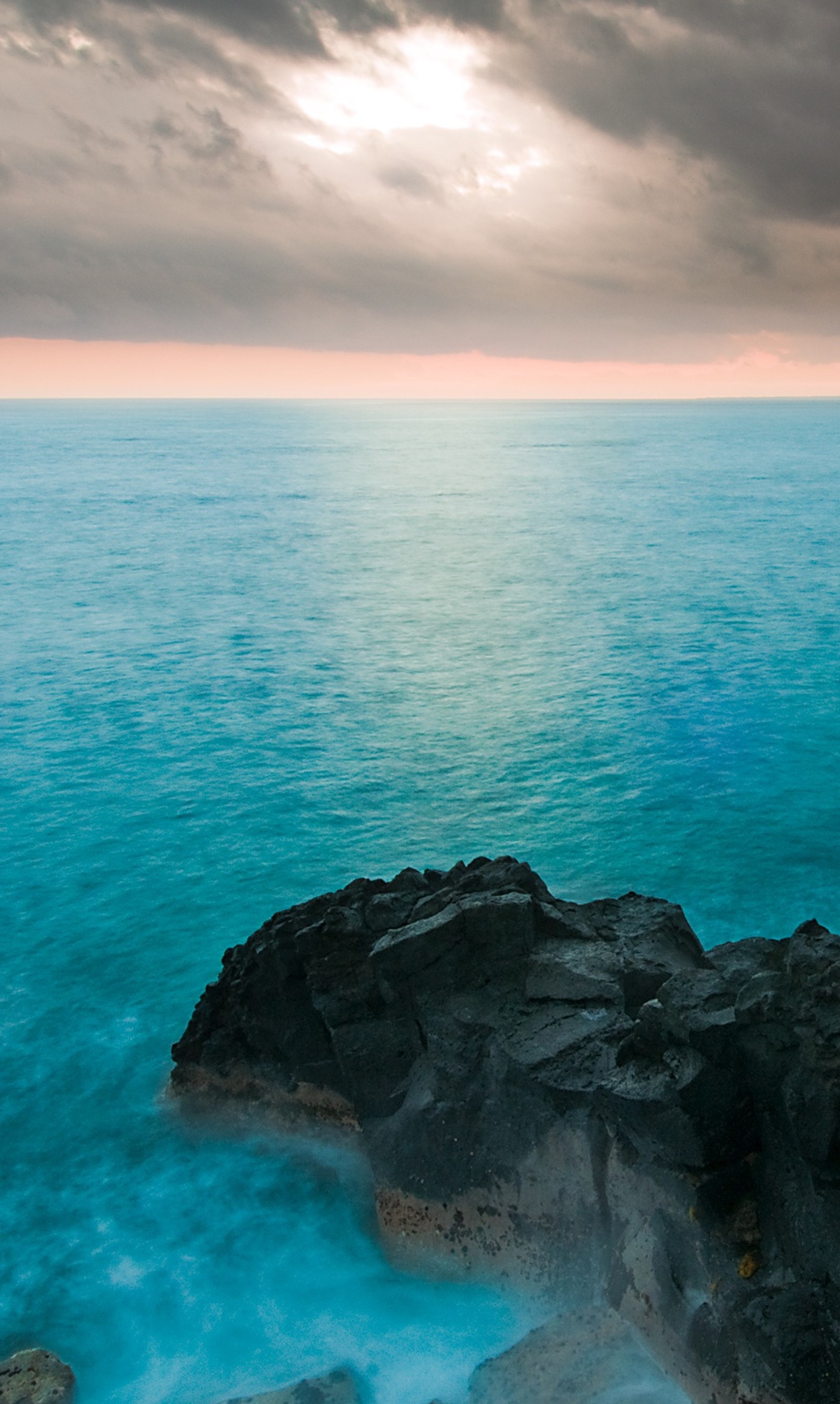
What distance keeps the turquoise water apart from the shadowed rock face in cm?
195

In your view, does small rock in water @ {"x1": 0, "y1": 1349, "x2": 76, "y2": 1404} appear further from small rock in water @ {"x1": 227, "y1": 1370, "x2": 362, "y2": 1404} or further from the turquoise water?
small rock in water @ {"x1": 227, "y1": 1370, "x2": 362, "y2": 1404}

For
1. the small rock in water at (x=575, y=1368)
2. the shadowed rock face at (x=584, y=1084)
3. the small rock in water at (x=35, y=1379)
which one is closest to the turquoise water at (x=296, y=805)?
the small rock in water at (x=35, y=1379)

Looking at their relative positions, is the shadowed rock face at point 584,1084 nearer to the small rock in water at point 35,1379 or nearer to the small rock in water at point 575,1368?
the small rock in water at point 575,1368

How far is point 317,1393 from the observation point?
1878cm

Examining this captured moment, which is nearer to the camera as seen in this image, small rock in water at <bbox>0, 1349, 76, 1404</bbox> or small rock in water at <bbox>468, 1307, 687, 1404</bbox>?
small rock in water at <bbox>468, 1307, 687, 1404</bbox>

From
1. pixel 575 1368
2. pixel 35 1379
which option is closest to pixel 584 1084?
pixel 575 1368

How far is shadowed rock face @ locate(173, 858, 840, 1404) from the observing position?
56.7 ft

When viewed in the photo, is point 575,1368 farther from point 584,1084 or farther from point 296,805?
point 296,805

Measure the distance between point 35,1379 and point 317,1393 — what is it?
5.50 m

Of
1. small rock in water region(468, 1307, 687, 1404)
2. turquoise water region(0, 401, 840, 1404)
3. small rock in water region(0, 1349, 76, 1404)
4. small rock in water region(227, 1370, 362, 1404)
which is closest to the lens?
small rock in water region(468, 1307, 687, 1404)

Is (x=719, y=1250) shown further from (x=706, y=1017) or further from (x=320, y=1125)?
(x=320, y=1125)

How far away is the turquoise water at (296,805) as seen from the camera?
70.9 ft

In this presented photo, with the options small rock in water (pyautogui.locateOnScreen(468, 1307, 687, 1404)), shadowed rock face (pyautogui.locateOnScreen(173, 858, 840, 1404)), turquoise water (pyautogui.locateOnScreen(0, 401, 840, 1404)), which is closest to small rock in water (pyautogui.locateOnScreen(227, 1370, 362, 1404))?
turquoise water (pyautogui.locateOnScreen(0, 401, 840, 1404))

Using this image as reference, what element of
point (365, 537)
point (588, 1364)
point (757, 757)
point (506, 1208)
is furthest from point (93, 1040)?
point (365, 537)
